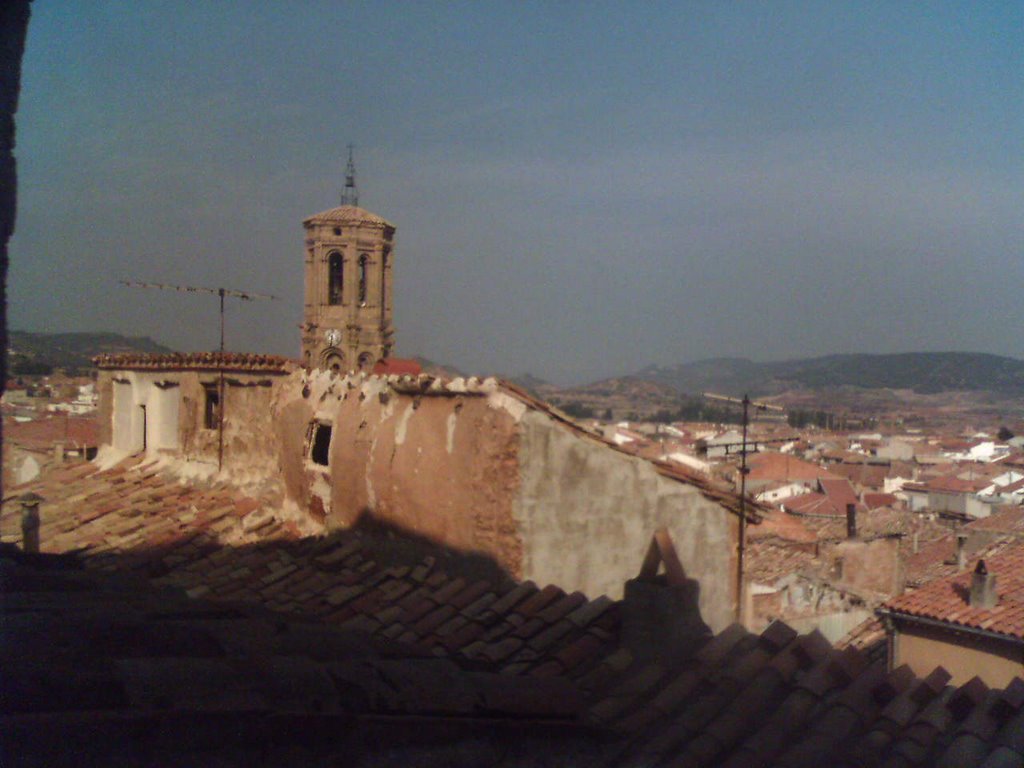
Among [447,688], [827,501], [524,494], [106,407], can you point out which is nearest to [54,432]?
[106,407]

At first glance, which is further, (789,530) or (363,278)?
(363,278)

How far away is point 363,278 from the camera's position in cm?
4850

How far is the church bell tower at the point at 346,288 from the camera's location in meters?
47.2

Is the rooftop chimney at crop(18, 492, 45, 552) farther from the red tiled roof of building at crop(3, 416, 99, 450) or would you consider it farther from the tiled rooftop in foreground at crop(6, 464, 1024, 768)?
the red tiled roof of building at crop(3, 416, 99, 450)

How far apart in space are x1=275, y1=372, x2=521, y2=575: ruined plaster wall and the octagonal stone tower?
39106mm

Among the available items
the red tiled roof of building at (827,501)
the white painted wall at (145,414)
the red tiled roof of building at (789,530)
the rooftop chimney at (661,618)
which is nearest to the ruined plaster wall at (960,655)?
the red tiled roof of building at (789,530)

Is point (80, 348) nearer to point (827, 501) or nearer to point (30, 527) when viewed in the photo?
point (30, 527)

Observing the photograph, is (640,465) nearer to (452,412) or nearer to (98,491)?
(452,412)

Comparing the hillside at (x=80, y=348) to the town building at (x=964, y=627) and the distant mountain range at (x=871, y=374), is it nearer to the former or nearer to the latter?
the town building at (x=964, y=627)

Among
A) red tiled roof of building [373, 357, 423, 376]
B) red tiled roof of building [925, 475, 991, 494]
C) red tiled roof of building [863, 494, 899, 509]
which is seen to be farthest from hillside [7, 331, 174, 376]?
red tiled roof of building [925, 475, 991, 494]

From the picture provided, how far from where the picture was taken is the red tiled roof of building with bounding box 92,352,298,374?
10766 mm

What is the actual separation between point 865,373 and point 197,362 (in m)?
51.2

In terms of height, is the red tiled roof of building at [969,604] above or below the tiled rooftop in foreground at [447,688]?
below

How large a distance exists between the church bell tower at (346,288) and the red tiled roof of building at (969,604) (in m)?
35.9
